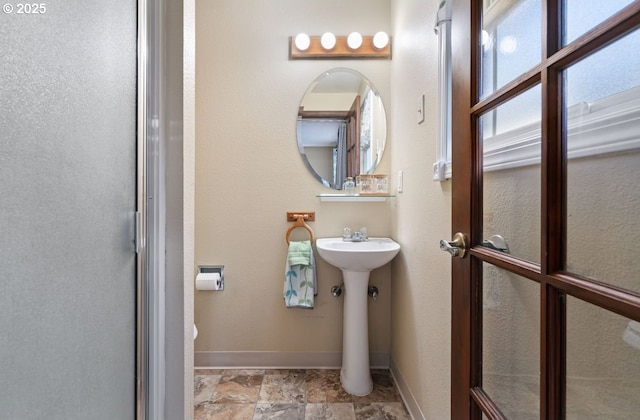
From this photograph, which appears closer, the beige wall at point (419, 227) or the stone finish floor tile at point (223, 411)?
the beige wall at point (419, 227)

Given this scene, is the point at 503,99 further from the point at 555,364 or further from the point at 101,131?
the point at 101,131

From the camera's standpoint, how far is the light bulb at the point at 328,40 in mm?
1900

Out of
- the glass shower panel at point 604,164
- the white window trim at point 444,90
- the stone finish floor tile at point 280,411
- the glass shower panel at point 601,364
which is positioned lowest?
the stone finish floor tile at point 280,411

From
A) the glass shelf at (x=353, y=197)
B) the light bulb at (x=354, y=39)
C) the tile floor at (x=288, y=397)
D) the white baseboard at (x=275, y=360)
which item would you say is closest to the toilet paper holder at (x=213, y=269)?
the white baseboard at (x=275, y=360)

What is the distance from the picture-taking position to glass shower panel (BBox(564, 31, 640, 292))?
411 millimetres

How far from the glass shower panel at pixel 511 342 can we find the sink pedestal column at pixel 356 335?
0.97 metres

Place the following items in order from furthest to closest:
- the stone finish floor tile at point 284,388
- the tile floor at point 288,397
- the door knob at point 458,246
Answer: the stone finish floor tile at point 284,388 → the tile floor at point 288,397 → the door knob at point 458,246

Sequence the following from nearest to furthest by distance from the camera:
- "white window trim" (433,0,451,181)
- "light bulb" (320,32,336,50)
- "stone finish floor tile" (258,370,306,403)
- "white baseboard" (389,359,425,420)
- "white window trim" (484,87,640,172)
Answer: "white window trim" (484,87,640,172) < "white window trim" (433,0,451,181) < "white baseboard" (389,359,425,420) < "stone finish floor tile" (258,370,306,403) < "light bulb" (320,32,336,50)

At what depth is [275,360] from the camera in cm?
193

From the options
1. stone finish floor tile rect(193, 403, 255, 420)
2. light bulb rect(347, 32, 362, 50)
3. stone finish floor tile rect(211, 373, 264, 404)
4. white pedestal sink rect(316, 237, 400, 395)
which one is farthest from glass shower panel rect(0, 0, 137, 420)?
light bulb rect(347, 32, 362, 50)

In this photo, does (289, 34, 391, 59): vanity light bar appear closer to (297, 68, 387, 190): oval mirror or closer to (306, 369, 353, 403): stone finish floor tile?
(297, 68, 387, 190): oval mirror

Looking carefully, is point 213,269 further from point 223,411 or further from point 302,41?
point 302,41

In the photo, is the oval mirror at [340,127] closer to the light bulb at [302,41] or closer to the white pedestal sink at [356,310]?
the light bulb at [302,41]

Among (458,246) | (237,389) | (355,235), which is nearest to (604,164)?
(458,246)
